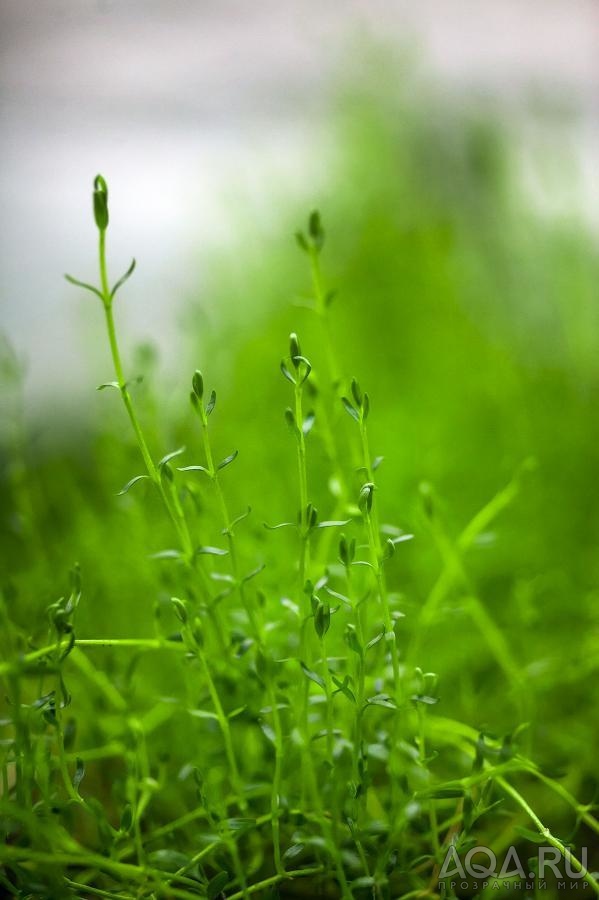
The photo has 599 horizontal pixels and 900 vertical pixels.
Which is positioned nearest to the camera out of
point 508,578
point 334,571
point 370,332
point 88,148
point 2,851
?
point 2,851

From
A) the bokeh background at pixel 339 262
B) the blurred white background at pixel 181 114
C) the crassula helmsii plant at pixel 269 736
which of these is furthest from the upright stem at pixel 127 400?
the blurred white background at pixel 181 114

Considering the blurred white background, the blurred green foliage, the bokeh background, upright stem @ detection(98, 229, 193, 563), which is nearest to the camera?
upright stem @ detection(98, 229, 193, 563)

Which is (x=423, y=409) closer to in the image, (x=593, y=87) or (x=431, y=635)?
(x=431, y=635)

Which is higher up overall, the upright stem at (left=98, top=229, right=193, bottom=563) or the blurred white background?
the blurred white background

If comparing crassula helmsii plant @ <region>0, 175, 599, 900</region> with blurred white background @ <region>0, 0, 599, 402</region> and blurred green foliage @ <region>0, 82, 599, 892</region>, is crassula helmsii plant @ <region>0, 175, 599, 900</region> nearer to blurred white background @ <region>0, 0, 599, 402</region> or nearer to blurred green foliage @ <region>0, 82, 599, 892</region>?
blurred green foliage @ <region>0, 82, 599, 892</region>

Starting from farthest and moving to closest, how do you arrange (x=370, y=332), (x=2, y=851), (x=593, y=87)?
(x=593, y=87), (x=370, y=332), (x=2, y=851)

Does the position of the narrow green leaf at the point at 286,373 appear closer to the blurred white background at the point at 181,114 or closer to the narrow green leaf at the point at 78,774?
the narrow green leaf at the point at 78,774

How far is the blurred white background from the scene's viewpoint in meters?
0.94

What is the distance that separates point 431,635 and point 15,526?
0.29 m

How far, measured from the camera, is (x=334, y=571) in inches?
15.2

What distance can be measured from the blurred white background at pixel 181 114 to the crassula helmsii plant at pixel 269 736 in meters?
0.53

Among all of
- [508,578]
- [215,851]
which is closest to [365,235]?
[508,578]

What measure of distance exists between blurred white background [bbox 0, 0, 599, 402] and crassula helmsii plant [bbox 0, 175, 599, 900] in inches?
20.9

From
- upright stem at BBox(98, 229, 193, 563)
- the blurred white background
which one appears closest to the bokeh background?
the blurred white background
